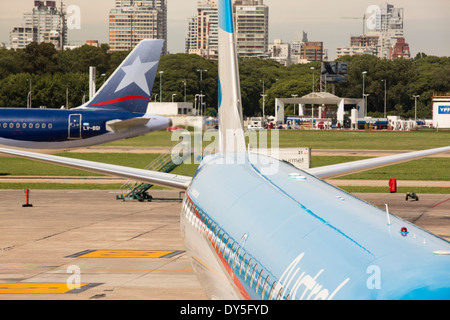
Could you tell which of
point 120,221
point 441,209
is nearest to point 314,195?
point 120,221

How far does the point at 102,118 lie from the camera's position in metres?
69.8

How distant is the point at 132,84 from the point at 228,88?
43.5 metres

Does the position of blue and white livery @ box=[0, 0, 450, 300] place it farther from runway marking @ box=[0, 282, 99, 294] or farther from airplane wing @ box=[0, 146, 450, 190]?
runway marking @ box=[0, 282, 99, 294]

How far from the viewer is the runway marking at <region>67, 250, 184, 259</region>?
29.4 metres

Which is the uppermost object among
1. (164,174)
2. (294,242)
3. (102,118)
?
(102,118)

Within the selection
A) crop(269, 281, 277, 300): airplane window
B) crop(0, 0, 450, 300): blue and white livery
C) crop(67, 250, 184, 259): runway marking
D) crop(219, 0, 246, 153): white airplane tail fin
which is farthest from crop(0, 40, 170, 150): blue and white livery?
crop(269, 281, 277, 300): airplane window

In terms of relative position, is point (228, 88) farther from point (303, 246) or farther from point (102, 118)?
point (102, 118)

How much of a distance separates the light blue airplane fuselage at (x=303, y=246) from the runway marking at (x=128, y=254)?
9382 mm

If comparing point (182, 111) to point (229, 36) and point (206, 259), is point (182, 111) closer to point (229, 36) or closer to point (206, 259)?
point (229, 36)

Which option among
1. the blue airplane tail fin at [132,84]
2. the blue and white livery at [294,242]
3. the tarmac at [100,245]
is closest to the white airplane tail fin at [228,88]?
the blue and white livery at [294,242]

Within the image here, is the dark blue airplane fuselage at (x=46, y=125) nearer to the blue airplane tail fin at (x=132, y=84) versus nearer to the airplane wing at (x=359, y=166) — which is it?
the blue airplane tail fin at (x=132, y=84)

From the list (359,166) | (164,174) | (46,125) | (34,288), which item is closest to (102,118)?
(46,125)

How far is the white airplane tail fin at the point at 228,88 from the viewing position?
2898 cm

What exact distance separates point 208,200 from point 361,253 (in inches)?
→ 393
